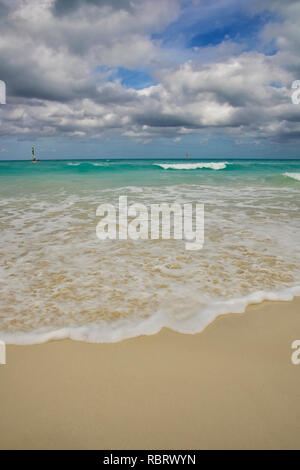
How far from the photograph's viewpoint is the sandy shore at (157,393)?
1469 mm

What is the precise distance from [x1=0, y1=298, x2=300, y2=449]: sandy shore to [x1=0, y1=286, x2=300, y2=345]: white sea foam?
76mm

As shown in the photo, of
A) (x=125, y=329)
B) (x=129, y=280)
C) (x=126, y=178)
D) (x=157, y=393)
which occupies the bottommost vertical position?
(x=157, y=393)

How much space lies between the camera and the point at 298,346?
2166mm

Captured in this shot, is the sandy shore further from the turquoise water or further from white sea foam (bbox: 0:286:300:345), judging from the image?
the turquoise water

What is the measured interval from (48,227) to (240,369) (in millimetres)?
4893

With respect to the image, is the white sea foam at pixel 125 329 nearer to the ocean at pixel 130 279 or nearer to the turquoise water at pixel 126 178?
the ocean at pixel 130 279

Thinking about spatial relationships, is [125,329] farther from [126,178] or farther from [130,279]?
[126,178]

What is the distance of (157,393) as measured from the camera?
1.72m

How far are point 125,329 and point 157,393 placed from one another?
2.38 feet

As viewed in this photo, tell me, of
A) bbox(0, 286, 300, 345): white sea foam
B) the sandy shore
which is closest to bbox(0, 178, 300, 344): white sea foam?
bbox(0, 286, 300, 345): white sea foam

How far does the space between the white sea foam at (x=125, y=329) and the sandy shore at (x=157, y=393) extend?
3.0 inches

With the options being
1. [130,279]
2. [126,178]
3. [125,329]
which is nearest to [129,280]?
[130,279]

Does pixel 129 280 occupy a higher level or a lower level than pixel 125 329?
higher
